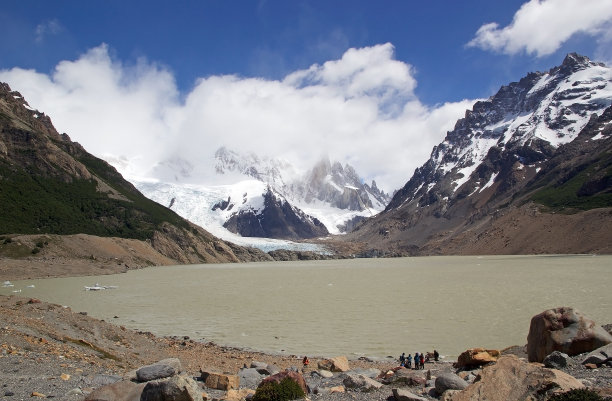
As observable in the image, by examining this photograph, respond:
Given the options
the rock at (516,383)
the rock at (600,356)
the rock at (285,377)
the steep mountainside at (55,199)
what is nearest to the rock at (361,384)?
the rock at (285,377)

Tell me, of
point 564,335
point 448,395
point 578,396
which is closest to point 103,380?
point 448,395

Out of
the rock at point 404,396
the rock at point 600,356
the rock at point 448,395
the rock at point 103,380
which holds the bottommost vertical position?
the rock at point 103,380

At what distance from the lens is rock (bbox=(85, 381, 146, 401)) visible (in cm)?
1306

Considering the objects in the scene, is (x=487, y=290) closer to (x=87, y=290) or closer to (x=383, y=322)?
(x=383, y=322)

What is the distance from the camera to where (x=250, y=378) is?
1928 centimetres

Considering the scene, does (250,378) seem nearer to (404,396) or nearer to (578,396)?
(404,396)

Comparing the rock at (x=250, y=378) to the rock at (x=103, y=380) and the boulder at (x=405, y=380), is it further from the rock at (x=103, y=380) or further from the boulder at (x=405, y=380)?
the boulder at (x=405, y=380)

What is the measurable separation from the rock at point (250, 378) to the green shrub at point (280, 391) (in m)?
4.28

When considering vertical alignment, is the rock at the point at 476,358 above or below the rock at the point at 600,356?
below

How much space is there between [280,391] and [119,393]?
178 inches

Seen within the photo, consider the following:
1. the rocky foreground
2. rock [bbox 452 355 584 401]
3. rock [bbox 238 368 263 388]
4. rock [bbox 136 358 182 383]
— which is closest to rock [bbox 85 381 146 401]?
the rocky foreground

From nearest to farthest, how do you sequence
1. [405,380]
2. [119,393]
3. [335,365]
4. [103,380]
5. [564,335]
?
1. [119,393]
2. [103,380]
3. [405,380]
4. [564,335]
5. [335,365]

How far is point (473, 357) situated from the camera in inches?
826

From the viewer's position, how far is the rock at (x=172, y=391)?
12055mm
